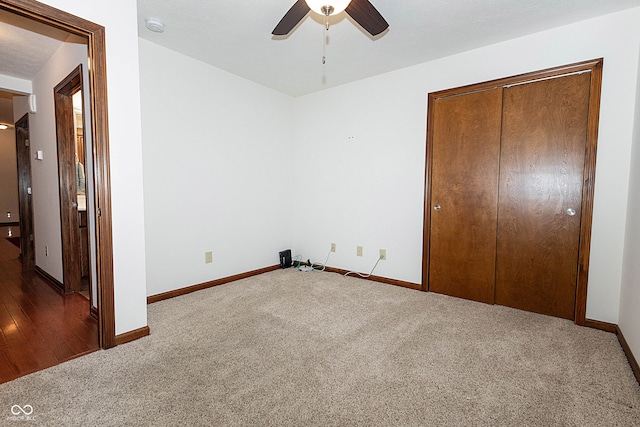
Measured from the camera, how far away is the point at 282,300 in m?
2.94

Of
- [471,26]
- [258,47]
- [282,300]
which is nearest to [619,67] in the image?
[471,26]

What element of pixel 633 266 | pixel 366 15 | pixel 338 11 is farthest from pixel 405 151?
pixel 633 266

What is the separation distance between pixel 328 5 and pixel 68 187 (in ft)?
10.0

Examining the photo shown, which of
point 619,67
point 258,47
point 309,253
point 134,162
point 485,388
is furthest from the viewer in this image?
point 309,253

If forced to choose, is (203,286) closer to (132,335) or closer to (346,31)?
(132,335)

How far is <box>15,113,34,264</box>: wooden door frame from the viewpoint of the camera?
4.14 meters

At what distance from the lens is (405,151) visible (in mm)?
3316

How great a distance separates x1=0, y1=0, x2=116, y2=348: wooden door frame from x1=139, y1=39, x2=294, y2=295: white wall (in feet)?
2.82

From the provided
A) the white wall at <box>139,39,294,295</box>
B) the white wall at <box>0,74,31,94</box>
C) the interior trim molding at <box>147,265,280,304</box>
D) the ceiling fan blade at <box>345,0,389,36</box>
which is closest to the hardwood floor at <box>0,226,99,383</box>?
the interior trim molding at <box>147,265,280,304</box>

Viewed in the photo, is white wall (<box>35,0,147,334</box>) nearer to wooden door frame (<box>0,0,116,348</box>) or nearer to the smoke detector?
wooden door frame (<box>0,0,116,348</box>)

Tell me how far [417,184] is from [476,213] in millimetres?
651

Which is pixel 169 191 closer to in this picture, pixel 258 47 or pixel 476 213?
pixel 258 47

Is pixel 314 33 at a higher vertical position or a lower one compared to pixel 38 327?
higher

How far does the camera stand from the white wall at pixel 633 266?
1868 millimetres
